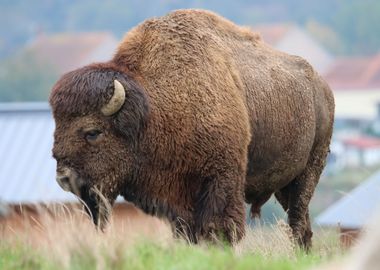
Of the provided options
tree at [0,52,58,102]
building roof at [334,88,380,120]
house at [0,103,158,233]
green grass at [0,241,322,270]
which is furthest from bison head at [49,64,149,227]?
building roof at [334,88,380,120]

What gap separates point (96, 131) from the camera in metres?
14.5

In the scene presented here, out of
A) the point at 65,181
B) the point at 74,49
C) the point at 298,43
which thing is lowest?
the point at 74,49

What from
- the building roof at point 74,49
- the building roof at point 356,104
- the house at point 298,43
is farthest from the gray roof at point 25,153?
the house at point 298,43

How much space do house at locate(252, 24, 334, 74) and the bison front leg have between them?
119 meters

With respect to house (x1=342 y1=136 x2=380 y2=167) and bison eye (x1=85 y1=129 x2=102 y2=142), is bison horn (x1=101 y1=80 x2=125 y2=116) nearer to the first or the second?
bison eye (x1=85 y1=129 x2=102 y2=142)

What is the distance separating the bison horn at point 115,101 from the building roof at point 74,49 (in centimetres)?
11274

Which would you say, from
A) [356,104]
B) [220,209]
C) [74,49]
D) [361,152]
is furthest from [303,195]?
[74,49]

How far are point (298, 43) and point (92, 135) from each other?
128 meters

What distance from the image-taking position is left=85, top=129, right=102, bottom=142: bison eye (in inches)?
568

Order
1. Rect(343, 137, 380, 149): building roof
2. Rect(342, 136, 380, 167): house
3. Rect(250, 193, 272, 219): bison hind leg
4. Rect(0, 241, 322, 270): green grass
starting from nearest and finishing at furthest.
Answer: Rect(0, 241, 322, 270): green grass, Rect(250, 193, 272, 219): bison hind leg, Rect(342, 136, 380, 167): house, Rect(343, 137, 380, 149): building roof

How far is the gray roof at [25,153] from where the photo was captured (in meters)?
37.2

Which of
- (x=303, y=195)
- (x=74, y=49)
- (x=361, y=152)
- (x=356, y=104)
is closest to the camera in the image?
(x=303, y=195)

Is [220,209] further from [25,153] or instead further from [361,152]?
[361,152]

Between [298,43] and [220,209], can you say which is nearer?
[220,209]
